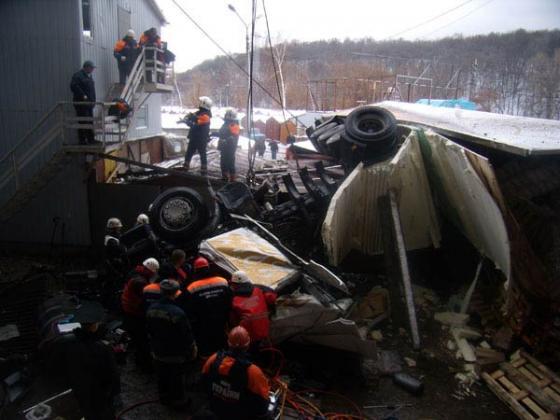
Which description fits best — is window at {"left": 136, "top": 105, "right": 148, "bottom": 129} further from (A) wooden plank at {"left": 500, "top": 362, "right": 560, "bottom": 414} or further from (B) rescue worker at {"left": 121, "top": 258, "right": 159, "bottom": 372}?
(A) wooden plank at {"left": 500, "top": 362, "right": 560, "bottom": 414}

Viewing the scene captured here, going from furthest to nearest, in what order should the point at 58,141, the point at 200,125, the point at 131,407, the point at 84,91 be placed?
the point at 200,125 < the point at 58,141 < the point at 84,91 < the point at 131,407

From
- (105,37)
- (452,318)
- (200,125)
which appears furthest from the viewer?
(105,37)

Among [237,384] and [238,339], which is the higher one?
[238,339]

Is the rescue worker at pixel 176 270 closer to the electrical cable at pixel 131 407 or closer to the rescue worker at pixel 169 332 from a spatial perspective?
the rescue worker at pixel 169 332

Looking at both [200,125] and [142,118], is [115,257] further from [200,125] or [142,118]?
[142,118]

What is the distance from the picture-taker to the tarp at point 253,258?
21.9 feet

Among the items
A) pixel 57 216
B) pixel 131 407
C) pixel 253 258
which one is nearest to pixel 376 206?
pixel 253 258

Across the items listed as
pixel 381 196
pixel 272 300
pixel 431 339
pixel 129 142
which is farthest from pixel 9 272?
pixel 431 339

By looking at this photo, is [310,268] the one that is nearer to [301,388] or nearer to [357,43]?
[301,388]

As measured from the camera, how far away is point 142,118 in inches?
614

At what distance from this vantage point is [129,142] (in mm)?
14062

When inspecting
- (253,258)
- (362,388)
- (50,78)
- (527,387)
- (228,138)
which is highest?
(50,78)

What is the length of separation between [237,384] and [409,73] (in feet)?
202

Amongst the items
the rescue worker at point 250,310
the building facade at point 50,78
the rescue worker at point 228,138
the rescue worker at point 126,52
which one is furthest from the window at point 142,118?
the rescue worker at point 250,310
